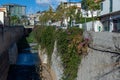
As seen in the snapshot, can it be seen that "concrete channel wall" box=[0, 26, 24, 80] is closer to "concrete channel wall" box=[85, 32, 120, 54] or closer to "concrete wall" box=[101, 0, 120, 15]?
"concrete wall" box=[101, 0, 120, 15]

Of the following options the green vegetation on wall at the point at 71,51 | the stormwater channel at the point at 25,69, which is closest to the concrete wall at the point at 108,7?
the stormwater channel at the point at 25,69

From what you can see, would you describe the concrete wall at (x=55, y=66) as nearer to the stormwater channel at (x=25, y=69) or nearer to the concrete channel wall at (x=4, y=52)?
the stormwater channel at (x=25, y=69)

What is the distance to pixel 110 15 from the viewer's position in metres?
40.4

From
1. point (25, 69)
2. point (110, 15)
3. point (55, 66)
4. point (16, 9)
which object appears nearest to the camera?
point (55, 66)

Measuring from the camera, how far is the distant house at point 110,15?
36.4 m

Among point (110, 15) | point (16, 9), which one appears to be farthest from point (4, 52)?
point (16, 9)

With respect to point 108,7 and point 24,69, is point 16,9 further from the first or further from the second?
point 108,7

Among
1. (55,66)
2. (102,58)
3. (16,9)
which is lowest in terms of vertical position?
(55,66)

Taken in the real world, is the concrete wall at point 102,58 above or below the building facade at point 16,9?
below

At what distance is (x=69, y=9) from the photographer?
68.8 m

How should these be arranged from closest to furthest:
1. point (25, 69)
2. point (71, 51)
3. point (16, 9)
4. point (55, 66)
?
1. point (71, 51)
2. point (55, 66)
3. point (25, 69)
4. point (16, 9)

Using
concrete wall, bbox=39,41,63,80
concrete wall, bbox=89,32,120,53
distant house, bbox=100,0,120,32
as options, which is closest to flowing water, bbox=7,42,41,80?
concrete wall, bbox=39,41,63,80

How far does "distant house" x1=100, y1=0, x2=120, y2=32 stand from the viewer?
3636 cm

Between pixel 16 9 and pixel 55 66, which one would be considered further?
pixel 16 9
